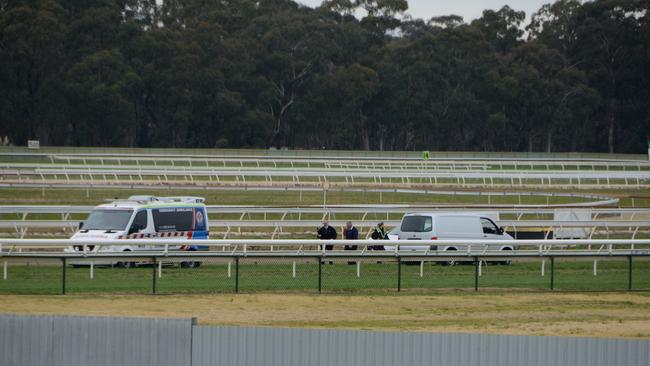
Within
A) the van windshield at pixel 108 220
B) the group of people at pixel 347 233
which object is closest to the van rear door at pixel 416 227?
the group of people at pixel 347 233

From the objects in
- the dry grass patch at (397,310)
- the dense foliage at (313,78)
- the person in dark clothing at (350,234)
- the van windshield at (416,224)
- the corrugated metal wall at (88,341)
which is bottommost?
the dry grass patch at (397,310)

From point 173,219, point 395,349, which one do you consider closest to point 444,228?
point 173,219

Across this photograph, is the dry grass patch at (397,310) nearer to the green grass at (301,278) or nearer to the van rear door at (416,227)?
the green grass at (301,278)


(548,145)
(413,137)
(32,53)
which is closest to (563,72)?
(548,145)

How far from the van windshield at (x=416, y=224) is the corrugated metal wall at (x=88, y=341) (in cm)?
1578

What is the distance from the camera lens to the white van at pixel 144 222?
25484 millimetres

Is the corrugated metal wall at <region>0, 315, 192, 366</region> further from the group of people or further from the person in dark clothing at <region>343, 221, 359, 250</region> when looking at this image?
the person in dark clothing at <region>343, 221, 359, 250</region>

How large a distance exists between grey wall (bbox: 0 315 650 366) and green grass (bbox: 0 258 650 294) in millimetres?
8328

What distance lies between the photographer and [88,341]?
1263cm

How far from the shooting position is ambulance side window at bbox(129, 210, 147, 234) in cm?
2593

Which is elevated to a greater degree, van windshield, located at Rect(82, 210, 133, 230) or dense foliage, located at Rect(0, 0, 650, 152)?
dense foliage, located at Rect(0, 0, 650, 152)

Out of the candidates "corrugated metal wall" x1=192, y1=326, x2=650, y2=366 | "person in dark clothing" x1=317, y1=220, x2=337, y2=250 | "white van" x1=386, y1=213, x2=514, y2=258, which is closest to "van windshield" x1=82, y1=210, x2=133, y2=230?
"person in dark clothing" x1=317, y1=220, x2=337, y2=250

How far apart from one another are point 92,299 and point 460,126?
9050cm

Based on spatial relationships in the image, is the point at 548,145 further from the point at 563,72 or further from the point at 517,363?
the point at 517,363
